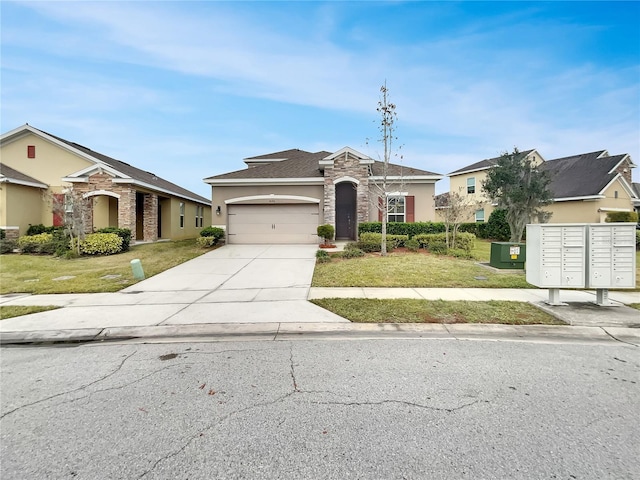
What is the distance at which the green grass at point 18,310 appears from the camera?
5.94 m

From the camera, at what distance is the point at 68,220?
13.9 meters

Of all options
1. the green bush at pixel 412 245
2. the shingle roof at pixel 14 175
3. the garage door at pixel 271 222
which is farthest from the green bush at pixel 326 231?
the shingle roof at pixel 14 175

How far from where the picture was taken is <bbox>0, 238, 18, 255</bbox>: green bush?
48.3ft

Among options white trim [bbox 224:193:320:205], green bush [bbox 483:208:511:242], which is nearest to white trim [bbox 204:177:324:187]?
white trim [bbox 224:193:320:205]

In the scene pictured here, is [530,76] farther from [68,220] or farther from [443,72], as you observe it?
[68,220]

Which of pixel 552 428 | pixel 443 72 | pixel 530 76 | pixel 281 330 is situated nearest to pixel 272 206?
pixel 443 72

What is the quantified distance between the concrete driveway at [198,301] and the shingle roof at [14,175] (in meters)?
12.8

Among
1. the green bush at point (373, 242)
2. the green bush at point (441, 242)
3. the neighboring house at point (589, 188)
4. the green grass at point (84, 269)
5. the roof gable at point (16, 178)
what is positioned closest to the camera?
the green grass at point (84, 269)

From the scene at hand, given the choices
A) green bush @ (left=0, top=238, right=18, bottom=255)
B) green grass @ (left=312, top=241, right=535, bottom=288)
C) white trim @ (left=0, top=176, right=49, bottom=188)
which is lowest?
green grass @ (left=312, top=241, right=535, bottom=288)

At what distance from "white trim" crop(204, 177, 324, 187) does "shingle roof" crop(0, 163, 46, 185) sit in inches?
396

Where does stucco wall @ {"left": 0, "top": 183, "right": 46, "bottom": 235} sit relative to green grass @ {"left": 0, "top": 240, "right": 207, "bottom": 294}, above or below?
above

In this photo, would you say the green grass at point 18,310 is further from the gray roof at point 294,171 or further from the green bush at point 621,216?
the green bush at point 621,216

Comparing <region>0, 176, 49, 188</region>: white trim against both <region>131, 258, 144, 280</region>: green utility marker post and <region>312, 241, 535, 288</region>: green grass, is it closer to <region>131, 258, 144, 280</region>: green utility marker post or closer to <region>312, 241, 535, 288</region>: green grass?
<region>131, 258, 144, 280</region>: green utility marker post

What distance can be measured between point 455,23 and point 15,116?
25324 millimetres
